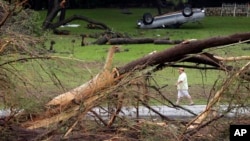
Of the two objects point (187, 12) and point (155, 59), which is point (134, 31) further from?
point (155, 59)

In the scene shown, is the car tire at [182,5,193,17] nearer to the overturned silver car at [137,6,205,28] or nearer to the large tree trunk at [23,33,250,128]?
the overturned silver car at [137,6,205,28]

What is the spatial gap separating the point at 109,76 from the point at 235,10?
38557 mm

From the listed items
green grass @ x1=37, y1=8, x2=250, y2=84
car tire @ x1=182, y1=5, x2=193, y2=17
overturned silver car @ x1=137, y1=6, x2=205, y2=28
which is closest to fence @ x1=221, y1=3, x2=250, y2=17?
green grass @ x1=37, y1=8, x2=250, y2=84

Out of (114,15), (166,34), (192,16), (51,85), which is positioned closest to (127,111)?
(51,85)

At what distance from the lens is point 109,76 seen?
22.0ft

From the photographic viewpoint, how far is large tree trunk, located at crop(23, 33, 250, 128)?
6590mm

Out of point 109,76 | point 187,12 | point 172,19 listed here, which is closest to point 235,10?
point 187,12

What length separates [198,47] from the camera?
6.64 metres

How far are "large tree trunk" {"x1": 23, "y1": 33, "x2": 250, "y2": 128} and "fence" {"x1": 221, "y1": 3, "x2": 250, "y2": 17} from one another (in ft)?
125

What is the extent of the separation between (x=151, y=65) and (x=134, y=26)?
30.7 metres

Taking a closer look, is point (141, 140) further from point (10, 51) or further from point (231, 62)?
point (10, 51)

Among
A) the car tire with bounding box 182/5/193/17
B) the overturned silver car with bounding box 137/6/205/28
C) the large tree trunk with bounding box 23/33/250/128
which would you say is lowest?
the large tree trunk with bounding box 23/33/250/128

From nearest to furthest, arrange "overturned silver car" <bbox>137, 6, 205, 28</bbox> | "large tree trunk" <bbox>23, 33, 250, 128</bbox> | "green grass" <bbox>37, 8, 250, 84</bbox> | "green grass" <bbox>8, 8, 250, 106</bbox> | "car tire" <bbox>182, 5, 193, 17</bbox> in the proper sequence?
1. "large tree trunk" <bbox>23, 33, 250, 128</bbox>
2. "green grass" <bbox>8, 8, 250, 106</bbox>
3. "green grass" <bbox>37, 8, 250, 84</bbox>
4. "car tire" <bbox>182, 5, 193, 17</bbox>
5. "overturned silver car" <bbox>137, 6, 205, 28</bbox>

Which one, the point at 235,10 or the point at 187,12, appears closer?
the point at 187,12
